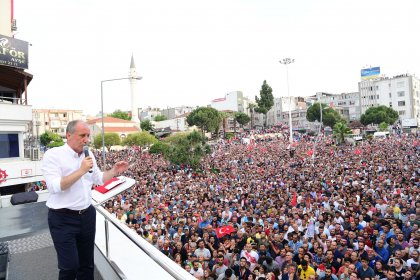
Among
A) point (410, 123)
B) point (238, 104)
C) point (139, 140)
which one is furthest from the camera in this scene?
point (238, 104)

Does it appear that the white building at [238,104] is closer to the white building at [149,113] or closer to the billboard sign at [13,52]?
the white building at [149,113]

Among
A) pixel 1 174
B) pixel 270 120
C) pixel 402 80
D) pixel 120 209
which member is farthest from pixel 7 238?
pixel 270 120

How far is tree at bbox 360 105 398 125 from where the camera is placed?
6481cm

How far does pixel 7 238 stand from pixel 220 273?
12.8 feet

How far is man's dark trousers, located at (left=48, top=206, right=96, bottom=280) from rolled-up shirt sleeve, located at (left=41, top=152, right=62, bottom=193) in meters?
0.27

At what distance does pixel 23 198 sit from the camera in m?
5.93

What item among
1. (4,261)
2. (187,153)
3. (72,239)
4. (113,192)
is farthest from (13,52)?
(72,239)

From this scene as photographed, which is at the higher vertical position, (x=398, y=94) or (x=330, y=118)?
(x=398, y=94)

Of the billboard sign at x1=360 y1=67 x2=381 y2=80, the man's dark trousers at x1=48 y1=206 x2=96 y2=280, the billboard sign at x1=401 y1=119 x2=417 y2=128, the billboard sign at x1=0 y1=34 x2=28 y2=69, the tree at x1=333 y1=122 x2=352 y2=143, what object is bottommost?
the man's dark trousers at x1=48 y1=206 x2=96 y2=280

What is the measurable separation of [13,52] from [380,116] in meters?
64.0

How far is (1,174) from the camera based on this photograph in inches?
650

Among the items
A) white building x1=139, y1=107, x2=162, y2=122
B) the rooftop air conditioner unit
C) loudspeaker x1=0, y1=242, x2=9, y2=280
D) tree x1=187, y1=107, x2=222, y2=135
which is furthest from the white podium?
white building x1=139, y1=107, x2=162, y2=122

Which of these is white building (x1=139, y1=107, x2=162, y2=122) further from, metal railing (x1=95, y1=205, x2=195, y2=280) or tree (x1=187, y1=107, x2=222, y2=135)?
metal railing (x1=95, y1=205, x2=195, y2=280)

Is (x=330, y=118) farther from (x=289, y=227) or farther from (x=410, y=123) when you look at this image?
(x=289, y=227)
